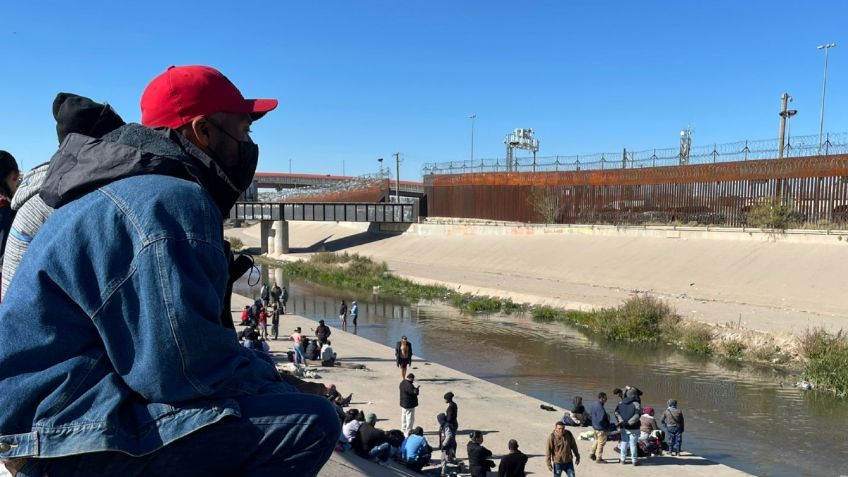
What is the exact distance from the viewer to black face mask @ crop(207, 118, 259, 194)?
206cm

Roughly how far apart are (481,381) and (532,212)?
126ft

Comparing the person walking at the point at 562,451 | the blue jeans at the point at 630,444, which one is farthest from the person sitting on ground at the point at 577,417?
the person walking at the point at 562,451

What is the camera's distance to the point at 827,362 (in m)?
19.7

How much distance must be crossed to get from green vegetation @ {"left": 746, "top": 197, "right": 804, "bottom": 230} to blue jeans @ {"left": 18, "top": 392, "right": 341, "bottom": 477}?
42053 millimetres

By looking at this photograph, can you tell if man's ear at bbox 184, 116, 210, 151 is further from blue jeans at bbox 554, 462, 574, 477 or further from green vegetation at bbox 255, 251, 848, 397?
green vegetation at bbox 255, 251, 848, 397

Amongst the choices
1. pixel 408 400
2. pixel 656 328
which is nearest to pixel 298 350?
pixel 408 400

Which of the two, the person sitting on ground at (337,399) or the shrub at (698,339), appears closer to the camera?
the person sitting on ground at (337,399)

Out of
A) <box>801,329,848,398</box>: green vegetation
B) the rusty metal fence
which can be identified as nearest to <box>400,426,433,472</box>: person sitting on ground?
<box>801,329,848,398</box>: green vegetation

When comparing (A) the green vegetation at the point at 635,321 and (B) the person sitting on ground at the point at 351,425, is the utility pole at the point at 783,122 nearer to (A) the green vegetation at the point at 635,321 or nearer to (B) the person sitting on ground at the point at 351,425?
(A) the green vegetation at the point at 635,321

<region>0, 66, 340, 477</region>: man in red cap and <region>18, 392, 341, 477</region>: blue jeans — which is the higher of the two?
<region>0, 66, 340, 477</region>: man in red cap

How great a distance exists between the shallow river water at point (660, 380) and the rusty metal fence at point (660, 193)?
20.7 m

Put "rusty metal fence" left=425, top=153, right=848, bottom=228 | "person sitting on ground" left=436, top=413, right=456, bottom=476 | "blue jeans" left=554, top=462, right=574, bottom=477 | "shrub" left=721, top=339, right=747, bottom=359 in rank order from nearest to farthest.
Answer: "blue jeans" left=554, top=462, right=574, bottom=477 → "person sitting on ground" left=436, top=413, right=456, bottom=476 → "shrub" left=721, top=339, right=747, bottom=359 → "rusty metal fence" left=425, top=153, right=848, bottom=228

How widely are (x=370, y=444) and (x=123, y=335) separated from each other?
9556 mm

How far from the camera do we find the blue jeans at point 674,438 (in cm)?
1270
